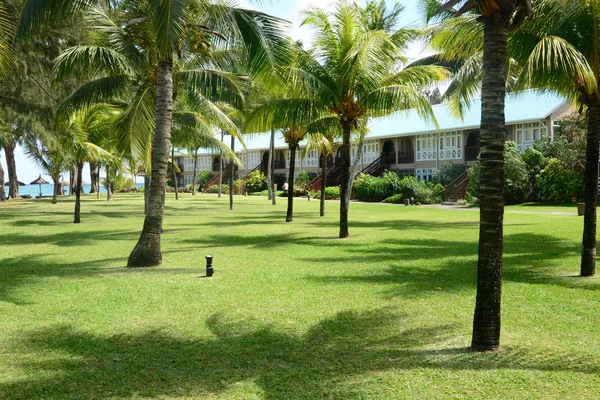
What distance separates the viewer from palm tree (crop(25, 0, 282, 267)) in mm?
9133

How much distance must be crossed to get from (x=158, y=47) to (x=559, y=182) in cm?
2647

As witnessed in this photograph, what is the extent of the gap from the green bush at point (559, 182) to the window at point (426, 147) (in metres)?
12.2

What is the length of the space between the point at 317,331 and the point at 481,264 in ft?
6.82

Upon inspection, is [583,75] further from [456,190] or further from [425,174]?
[425,174]

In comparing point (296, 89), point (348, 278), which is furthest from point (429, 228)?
point (348, 278)

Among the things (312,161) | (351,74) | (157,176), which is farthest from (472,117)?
(157,176)

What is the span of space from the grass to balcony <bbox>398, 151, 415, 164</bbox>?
31986 mm

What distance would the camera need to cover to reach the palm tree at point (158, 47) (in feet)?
30.0

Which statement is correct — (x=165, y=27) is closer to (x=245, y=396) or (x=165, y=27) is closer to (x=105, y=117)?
(x=245, y=396)

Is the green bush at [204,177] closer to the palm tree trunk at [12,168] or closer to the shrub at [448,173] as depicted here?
the palm tree trunk at [12,168]

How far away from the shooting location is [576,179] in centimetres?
2933

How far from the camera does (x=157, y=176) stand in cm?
1133

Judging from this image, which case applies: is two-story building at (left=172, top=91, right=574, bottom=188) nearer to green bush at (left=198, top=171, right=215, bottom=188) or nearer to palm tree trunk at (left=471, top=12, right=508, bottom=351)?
green bush at (left=198, top=171, right=215, bottom=188)

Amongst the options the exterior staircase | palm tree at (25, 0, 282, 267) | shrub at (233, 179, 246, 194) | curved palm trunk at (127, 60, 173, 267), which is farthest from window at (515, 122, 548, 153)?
curved palm trunk at (127, 60, 173, 267)
